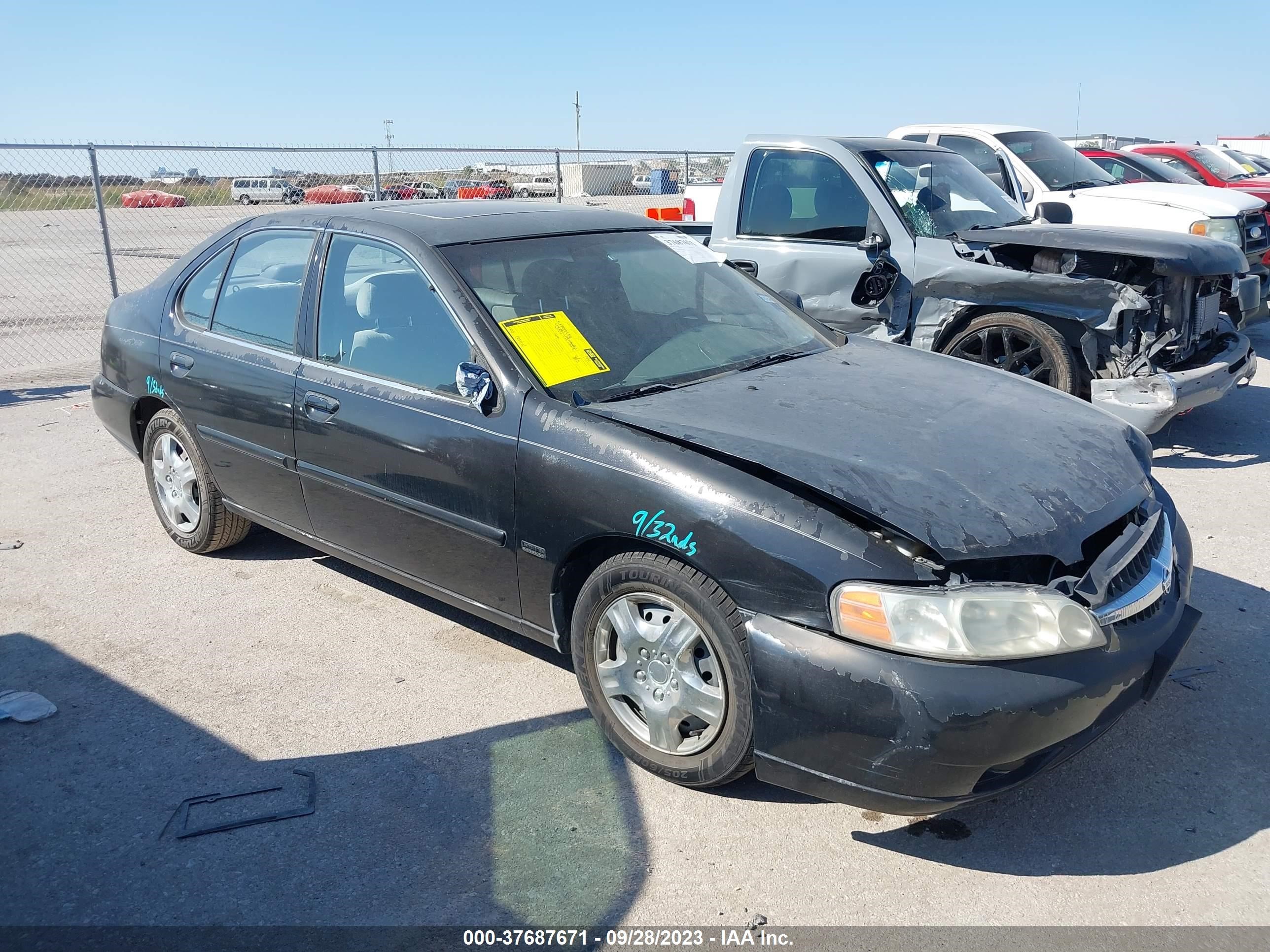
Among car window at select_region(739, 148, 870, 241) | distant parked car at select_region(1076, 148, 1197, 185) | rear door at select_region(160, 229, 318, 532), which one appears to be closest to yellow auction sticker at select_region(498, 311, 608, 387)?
rear door at select_region(160, 229, 318, 532)

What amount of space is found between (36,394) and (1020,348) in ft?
25.4

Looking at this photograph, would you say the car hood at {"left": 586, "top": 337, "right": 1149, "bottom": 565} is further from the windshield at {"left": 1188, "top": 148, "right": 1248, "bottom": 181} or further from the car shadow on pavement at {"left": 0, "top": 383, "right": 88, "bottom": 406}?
the windshield at {"left": 1188, "top": 148, "right": 1248, "bottom": 181}

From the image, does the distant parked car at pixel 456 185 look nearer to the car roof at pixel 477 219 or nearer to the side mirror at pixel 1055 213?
the side mirror at pixel 1055 213

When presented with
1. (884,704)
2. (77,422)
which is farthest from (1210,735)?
(77,422)

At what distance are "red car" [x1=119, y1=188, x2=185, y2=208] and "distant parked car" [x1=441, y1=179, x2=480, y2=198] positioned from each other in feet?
11.3

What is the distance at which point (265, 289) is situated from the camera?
439 centimetres

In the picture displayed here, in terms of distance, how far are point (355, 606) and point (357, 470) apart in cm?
87

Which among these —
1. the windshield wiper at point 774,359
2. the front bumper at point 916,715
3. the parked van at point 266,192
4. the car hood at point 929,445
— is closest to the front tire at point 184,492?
the car hood at point 929,445

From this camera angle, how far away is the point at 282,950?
2471mm

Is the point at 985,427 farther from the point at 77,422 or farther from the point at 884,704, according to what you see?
the point at 77,422

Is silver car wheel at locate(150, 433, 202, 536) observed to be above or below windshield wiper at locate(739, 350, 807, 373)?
below

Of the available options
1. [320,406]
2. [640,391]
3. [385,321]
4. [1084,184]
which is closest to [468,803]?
[640,391]

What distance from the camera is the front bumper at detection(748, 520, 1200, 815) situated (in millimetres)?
2498

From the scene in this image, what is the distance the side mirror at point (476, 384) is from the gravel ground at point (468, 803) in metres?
1.08
